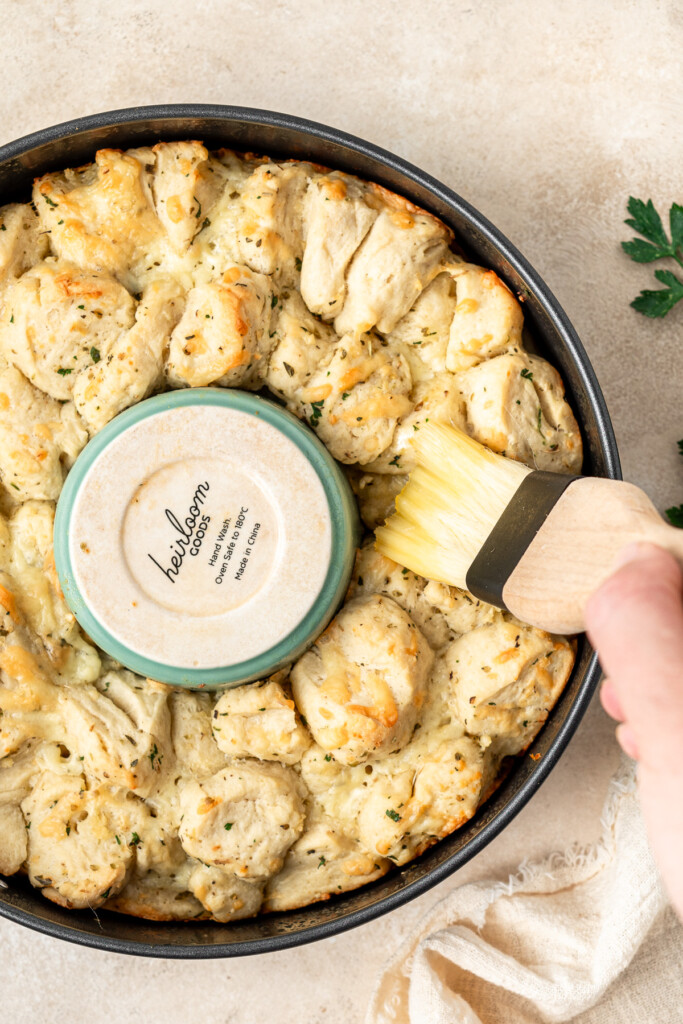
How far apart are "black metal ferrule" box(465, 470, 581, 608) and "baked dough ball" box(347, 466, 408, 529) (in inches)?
16.5

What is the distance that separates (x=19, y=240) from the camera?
238 cm

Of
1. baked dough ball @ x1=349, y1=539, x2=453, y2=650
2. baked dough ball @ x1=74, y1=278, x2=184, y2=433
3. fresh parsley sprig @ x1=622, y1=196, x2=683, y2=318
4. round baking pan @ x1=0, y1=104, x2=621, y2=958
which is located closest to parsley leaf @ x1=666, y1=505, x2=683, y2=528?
round baking pan @ x1=0, y1=104, x2=621, y2=958

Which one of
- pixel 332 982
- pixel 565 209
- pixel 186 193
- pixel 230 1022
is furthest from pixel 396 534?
pixel 230 1022

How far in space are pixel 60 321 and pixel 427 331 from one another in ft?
3.17

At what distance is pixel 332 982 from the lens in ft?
9.44

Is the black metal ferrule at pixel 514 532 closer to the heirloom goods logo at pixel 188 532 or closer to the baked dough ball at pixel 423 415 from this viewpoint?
the baked dough ball at pixel 423 415

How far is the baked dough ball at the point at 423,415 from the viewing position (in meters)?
2.36

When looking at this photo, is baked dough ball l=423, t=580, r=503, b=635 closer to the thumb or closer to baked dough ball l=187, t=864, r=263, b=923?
the thumb

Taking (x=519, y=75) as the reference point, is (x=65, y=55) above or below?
below

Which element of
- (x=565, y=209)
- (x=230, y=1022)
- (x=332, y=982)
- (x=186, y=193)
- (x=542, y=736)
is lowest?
(x=230, y=1022)

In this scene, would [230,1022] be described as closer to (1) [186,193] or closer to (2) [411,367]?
(2) [411,367]

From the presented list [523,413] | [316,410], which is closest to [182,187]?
[316,410]

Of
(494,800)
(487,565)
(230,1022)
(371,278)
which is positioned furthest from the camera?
(230,1022)

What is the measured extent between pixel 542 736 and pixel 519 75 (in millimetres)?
2089
